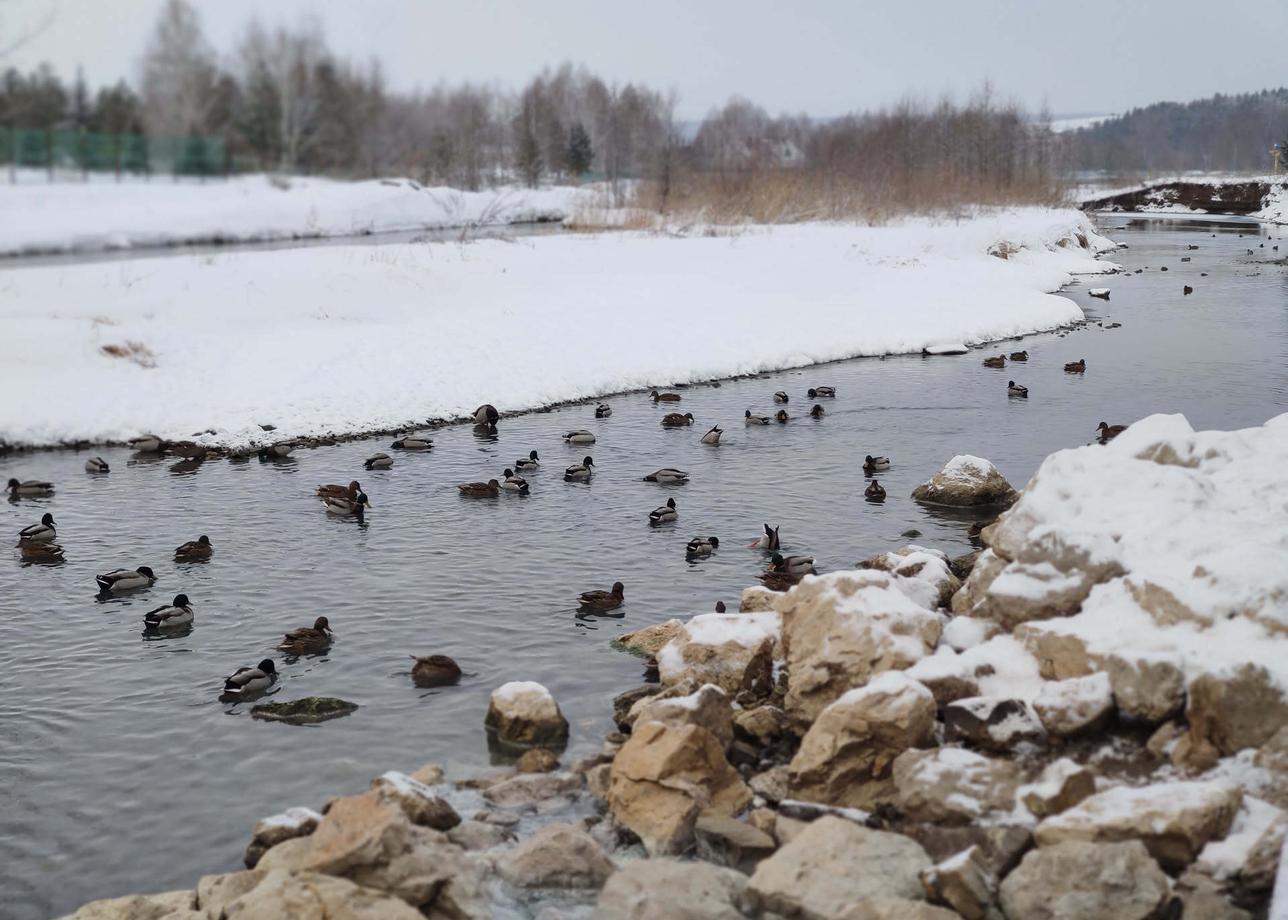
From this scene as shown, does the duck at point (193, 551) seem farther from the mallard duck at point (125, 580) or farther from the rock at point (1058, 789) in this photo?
the rock at point (1058, 789)

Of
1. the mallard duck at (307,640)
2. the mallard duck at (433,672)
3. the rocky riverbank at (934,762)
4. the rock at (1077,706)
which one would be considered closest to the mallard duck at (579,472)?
the mallard duck at (307,640)

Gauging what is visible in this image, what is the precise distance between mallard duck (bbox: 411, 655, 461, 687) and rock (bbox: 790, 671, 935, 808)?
4.18 m

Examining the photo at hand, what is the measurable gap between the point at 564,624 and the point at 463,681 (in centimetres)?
187

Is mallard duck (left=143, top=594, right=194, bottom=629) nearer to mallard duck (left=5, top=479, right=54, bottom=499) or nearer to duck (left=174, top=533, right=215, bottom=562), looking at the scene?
duck (left=174, top=533, right=215, bottom=562)

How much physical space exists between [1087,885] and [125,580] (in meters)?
12.0

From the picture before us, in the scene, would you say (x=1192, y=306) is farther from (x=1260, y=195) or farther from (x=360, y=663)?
(x=1260, y=195)

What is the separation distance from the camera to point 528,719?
10352mm

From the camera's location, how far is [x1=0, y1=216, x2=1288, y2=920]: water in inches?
383

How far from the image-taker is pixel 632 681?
11.8m

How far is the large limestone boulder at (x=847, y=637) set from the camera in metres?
10.0

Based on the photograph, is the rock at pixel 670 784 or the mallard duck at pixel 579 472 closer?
the rock at pixel 670 784

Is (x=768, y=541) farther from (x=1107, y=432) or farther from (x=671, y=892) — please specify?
(x=1107, y=432)

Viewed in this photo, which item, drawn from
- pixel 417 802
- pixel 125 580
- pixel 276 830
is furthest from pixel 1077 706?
pixel 125 580

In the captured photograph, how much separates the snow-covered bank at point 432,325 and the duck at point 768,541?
35.9 ft
